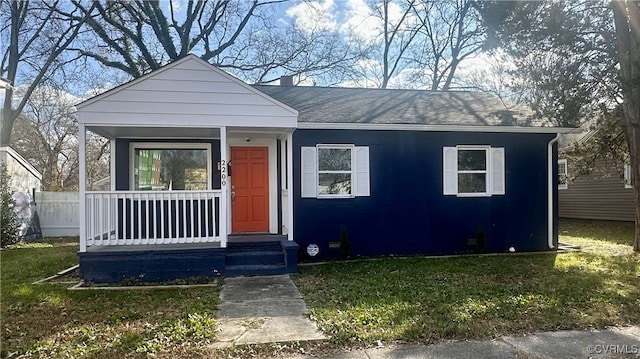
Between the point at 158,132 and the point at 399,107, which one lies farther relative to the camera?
the point at 399,107

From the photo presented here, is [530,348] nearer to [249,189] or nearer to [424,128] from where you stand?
[424,128]

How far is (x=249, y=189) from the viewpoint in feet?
31.0

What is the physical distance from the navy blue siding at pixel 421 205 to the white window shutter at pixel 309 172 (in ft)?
0.42

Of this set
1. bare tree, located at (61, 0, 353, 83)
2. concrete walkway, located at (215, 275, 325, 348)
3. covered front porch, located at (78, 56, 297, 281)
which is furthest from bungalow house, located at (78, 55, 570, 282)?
bare tree, located at (61, 0, 353, 83)

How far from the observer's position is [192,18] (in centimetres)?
2012

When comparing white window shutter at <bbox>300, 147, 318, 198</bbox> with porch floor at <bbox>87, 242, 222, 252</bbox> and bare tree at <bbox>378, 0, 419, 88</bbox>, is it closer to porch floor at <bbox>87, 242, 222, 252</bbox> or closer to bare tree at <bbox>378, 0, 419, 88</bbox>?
porch floor at <bbox>87, 242, 222, 252</bbox>

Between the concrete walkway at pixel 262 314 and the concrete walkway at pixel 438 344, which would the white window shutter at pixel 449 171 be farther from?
the concrete walkway at pixel 438 344

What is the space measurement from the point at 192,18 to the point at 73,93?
6.84m

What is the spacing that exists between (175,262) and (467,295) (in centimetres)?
486

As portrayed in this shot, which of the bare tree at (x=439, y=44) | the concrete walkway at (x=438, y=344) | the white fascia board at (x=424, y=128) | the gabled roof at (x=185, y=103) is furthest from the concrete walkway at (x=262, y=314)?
the bare tree at (x=439, y=44)

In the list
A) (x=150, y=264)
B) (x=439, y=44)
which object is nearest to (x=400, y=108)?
(x=150, y=264)

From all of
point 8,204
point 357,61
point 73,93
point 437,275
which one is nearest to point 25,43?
point 73,93

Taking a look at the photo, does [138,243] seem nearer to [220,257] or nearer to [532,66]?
[220,257]

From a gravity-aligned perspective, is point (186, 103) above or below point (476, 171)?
above
